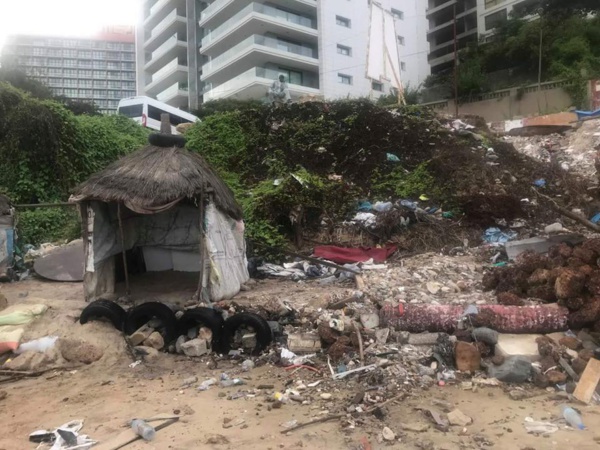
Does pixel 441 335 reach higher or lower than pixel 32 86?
lower

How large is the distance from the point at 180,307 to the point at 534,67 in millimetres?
25861

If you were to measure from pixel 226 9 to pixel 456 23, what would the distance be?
18956 mm

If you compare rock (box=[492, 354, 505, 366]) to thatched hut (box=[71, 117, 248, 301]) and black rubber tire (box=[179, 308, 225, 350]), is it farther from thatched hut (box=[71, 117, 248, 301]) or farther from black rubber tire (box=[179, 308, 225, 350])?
thatched hut (box=[71, 117, 248, 301])

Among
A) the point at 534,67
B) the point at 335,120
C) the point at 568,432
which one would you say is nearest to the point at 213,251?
the point at 568,432

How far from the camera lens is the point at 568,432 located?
3338 millimetres

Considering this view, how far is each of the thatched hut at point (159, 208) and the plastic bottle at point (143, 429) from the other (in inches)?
115

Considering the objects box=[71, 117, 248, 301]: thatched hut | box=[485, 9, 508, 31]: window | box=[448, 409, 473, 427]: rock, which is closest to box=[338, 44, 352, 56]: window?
box=[485, 9, 508, 31]: window

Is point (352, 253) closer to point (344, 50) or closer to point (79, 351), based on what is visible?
point (79, 351)

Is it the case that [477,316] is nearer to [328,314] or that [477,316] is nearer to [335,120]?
[328,314]

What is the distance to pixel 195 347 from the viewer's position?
17.3ft

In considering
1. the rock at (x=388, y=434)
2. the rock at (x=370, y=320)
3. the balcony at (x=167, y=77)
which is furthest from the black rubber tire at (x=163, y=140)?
the balcony at (x=167, y=77)

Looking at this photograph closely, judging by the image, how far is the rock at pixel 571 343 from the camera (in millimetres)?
4531

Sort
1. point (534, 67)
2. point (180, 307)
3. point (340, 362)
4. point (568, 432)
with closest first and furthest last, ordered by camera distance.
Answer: point (568, 432), point (340, 362), point (180, 307), point (534, 67)

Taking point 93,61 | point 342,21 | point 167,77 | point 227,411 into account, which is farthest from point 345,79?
point 93,61
